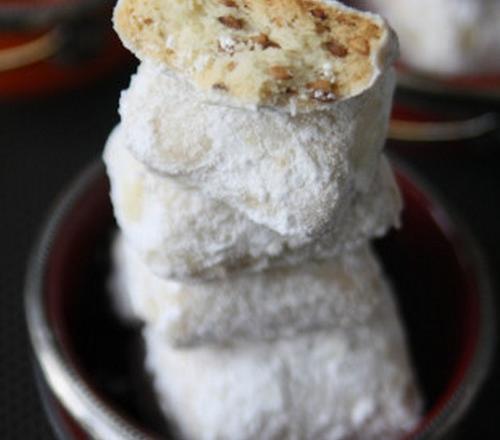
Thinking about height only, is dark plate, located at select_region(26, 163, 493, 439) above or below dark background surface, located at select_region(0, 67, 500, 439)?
above

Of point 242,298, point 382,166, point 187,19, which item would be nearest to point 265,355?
point 242,298

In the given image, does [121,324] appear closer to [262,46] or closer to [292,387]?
[292,387]

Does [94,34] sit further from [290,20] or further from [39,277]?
[290,20]

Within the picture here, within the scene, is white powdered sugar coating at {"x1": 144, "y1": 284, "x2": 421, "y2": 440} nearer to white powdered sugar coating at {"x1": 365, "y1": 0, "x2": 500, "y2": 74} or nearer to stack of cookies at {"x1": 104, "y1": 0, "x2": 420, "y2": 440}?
stack of cookies at {"x1": 104, "y1": 0, "x2": 420, "y2": 440}

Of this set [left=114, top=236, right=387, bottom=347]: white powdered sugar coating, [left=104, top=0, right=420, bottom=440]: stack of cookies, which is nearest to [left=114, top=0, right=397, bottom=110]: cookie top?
[left=104, top=0, right=420, bottom=440]: stack of cookies

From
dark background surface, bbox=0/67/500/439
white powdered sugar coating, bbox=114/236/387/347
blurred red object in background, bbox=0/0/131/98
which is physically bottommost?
dark background surface, bbox=0/67/500/439

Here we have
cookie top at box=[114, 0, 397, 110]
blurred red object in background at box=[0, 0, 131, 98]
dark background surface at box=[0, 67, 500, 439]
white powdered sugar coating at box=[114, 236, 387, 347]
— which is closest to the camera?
cookie top at box=[114, 0, 397, 110]
